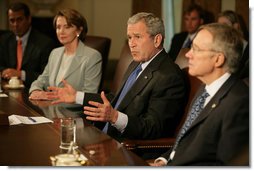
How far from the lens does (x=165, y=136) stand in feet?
8.29

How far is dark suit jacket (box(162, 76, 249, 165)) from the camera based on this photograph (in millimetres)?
1695

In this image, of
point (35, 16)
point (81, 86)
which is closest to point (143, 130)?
point (81, 86)

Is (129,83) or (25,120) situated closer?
(25,120)

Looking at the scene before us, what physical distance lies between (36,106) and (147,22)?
0.67 meters

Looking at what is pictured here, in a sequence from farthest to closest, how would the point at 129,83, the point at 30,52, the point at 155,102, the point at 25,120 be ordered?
the point at 30,52 < the point at 129,83 < the point at 155,102 < the point at 25,120

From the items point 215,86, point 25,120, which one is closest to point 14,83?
point 25,120

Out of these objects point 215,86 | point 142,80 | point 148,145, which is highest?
point 215,86

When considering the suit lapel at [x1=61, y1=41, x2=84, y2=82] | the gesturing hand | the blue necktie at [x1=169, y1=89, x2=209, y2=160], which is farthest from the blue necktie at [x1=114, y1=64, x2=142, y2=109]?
the blue necktie at [x1=169, y1=89, x2=209, y2=160]

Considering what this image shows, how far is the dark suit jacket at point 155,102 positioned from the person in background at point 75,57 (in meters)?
0.69

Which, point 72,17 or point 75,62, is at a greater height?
point 72,17

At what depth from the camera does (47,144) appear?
1.89m

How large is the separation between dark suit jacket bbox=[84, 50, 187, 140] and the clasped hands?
15cm

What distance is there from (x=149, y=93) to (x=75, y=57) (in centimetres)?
88

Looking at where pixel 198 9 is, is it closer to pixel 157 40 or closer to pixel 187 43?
pixel 187 43
